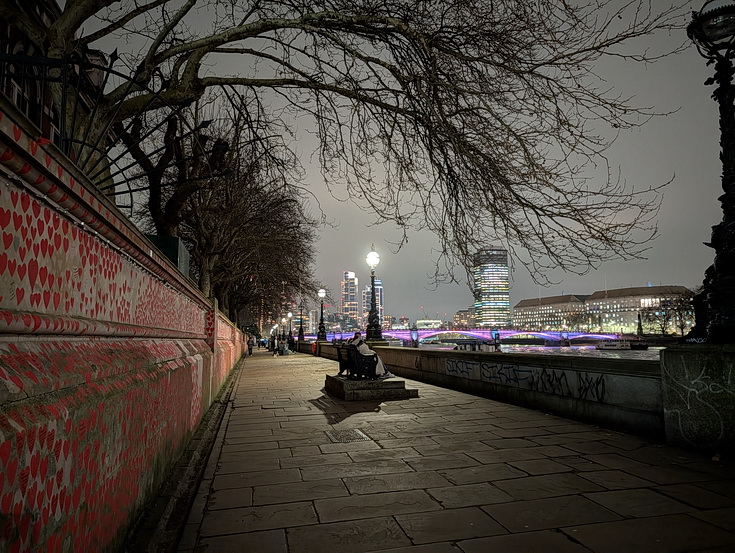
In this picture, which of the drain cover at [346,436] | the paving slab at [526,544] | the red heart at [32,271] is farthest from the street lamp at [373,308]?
the red heart at [32,271]

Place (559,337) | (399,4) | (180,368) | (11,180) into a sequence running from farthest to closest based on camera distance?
(559,337), (399,4), (180,368), (11,180)

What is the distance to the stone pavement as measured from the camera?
10.0 feet

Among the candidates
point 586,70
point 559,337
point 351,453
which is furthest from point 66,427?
point 559,337

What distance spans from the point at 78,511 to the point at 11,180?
1.41m

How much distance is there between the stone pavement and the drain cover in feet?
0.09

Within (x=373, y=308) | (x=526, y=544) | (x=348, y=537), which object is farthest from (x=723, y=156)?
(x=373, y=308)

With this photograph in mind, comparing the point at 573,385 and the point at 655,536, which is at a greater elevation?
the point at 573,385

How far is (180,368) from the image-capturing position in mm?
4984

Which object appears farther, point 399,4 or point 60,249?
point 399,4

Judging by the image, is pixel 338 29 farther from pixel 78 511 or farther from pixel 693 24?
pixel 78 511

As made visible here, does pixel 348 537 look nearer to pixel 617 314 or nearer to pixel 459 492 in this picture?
pixel 459 492

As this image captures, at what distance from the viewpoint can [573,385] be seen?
7.30 metres

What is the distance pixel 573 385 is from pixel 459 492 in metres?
4.11

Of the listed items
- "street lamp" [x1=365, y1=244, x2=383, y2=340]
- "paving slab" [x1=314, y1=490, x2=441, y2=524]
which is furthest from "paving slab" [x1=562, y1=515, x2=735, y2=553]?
"street lamp" [x1=365, y1=244, x2=383, y2=340]
